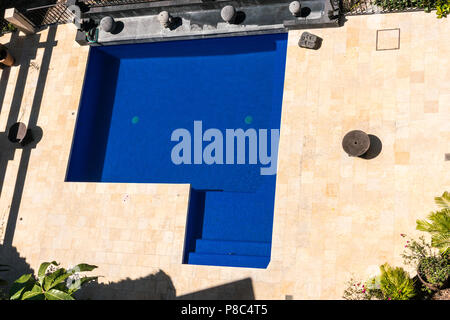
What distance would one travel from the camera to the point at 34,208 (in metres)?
19.6

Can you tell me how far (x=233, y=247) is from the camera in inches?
715

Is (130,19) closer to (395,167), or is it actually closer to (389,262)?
(395,167)

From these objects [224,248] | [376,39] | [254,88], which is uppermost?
[376,39]

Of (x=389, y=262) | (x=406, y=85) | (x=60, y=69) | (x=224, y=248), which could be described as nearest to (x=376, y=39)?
(x=406, y=85)

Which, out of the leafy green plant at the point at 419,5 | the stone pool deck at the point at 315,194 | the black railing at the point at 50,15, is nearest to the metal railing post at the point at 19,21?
the black railing at the point at 50,15

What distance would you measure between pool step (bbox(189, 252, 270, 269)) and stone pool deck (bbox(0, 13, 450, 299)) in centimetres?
66

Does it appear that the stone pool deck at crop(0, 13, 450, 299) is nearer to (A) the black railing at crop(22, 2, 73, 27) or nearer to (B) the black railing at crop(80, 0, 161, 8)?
(A) the black railing at crop(22, 2, 73, 27)

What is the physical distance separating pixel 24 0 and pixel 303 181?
1749cm

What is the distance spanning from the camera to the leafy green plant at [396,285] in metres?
13.7

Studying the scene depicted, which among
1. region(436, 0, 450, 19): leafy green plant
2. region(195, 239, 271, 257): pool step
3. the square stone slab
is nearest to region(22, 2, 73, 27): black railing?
region(195, 239, 271, 257): pool step

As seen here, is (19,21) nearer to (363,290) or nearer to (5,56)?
(5,56)

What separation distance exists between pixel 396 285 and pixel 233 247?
21.5 feet

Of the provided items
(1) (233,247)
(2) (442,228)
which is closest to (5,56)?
(1) (233,247)

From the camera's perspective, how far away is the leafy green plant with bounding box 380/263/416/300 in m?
13.7
